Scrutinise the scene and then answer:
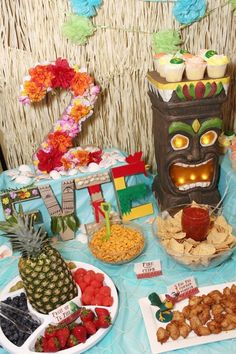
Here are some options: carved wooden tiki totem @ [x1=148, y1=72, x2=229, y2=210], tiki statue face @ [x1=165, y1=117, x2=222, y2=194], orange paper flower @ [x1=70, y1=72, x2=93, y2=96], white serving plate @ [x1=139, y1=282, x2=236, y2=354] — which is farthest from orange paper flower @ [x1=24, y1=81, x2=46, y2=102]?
white serving plate @ [x1=139, y1=282, x2=236, y2=354]

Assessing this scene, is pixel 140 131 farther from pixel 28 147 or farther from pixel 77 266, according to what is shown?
pixel 77 266

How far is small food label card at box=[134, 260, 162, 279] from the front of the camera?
57.5 inches

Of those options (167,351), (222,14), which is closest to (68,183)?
(167,351)

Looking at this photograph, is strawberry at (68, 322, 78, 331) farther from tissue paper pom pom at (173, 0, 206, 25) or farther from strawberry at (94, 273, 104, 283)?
tissue paper pom pom at (173, 0, 206, 25)

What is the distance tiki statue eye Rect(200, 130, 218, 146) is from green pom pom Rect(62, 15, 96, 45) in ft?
2.42

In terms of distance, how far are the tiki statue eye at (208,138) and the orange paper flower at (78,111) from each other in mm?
560

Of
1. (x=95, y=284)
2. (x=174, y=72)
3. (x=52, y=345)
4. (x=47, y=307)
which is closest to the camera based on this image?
(x=52, y=345)

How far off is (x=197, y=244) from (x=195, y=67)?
736 millimetres

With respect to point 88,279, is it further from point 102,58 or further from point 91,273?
point 102,58

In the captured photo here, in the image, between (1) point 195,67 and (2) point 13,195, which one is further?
(2) point 13,195

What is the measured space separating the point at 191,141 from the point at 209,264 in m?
0.54

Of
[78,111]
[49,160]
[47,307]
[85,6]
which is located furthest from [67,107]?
[47,307]

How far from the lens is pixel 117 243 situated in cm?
154

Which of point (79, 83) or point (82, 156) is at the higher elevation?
point (79, 83)
